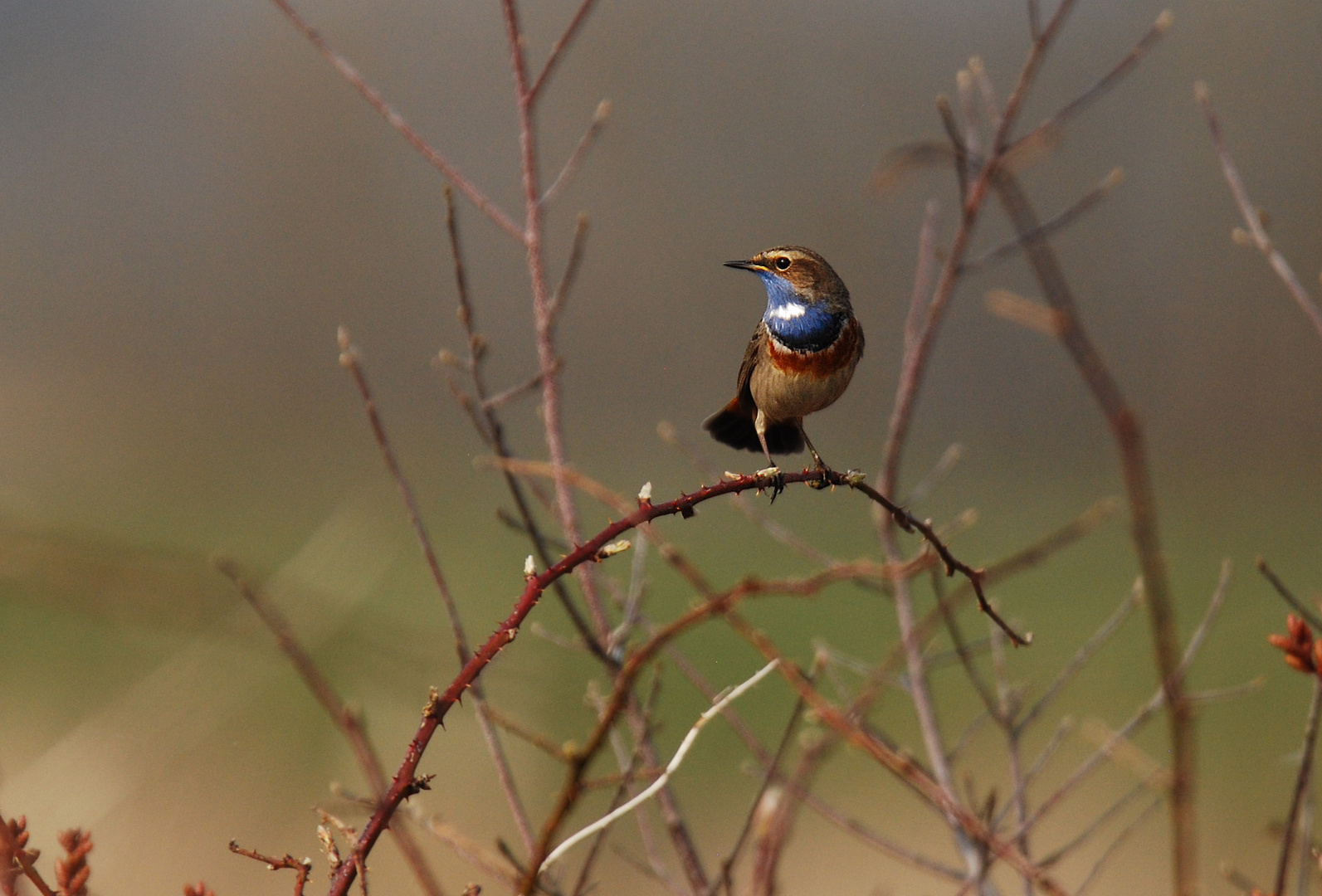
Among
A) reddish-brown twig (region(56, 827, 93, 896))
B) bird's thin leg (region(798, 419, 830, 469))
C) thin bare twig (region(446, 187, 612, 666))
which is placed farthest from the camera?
bird's thin leg (region(798, 419, 830, 469))

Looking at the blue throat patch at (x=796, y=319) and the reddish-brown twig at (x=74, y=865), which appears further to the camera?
the blue throat patch at (x=796, y=319)

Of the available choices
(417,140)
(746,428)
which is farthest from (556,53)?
(746,428)

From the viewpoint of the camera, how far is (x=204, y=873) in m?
4.63

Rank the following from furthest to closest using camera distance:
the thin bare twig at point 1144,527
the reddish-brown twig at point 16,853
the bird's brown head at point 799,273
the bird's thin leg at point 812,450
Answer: the bird's brown head at point 799,273 → the bird's thin leg at point 812,450 → the reddish-brown twig at point 16,853 → the thin bare twig at point 1144,527

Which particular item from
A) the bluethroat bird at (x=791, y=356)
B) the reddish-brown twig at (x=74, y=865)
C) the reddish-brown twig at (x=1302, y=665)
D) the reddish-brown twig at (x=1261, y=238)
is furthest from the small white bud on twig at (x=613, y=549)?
the bluethroat bird at (x=791, y=356)

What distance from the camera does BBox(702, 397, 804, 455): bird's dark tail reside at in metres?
3.33

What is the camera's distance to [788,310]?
10.6ft

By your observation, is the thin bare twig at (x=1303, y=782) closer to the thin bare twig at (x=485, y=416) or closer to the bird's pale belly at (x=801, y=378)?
the thin bare twig at (x=485, y=416)

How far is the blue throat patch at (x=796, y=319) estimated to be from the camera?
3.12 m

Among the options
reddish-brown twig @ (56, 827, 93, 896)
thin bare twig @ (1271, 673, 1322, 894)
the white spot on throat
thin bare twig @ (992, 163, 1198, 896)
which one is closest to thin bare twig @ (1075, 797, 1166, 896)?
thin bare twig @ (1271, 673, 1322, 894)

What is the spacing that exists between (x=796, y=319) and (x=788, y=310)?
5cm

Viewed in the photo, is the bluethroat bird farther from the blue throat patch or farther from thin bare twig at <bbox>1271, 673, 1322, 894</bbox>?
thin bare twig at <bbox>1271, 673, 1322, 894</bbox>

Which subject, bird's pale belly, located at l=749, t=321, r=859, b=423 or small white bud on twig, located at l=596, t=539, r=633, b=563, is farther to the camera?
bird's pale belly, located at l=749, t=321, r=859, b=423

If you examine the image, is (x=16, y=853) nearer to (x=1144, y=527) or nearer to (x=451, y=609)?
(x=451, y=609)
